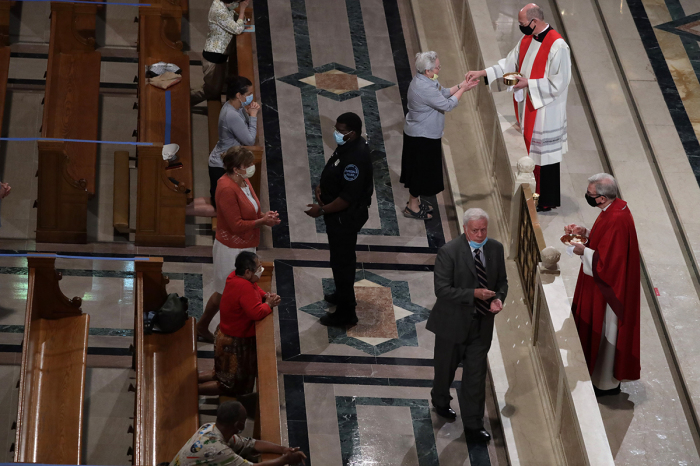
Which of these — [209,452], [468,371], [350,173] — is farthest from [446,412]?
[209,452]

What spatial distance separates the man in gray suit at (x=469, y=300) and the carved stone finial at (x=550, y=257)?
2.50 ft

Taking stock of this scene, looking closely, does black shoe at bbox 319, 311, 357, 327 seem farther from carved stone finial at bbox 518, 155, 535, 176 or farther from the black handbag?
carved stone finial at bbox 518, 155, 535, 176

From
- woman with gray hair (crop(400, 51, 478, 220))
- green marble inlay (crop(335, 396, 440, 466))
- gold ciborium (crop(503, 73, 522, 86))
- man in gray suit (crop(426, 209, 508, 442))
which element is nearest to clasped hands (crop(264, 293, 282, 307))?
man in gray suit (crop(426, 209, 508, 442))

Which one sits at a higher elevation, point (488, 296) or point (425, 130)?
point (425, 130)

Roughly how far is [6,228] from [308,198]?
2977mm

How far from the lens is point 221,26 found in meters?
8.87

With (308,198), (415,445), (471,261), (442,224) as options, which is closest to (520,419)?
(415,445)

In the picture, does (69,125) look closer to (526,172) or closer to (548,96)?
(526,172)

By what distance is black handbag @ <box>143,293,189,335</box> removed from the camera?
6.77 metres

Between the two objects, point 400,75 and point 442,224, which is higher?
point 400,75

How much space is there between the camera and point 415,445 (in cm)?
681

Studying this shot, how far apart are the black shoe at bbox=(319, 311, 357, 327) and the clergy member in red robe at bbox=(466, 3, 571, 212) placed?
6.59ft

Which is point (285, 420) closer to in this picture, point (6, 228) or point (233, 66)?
point (6, 228)

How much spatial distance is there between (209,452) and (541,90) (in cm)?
432
